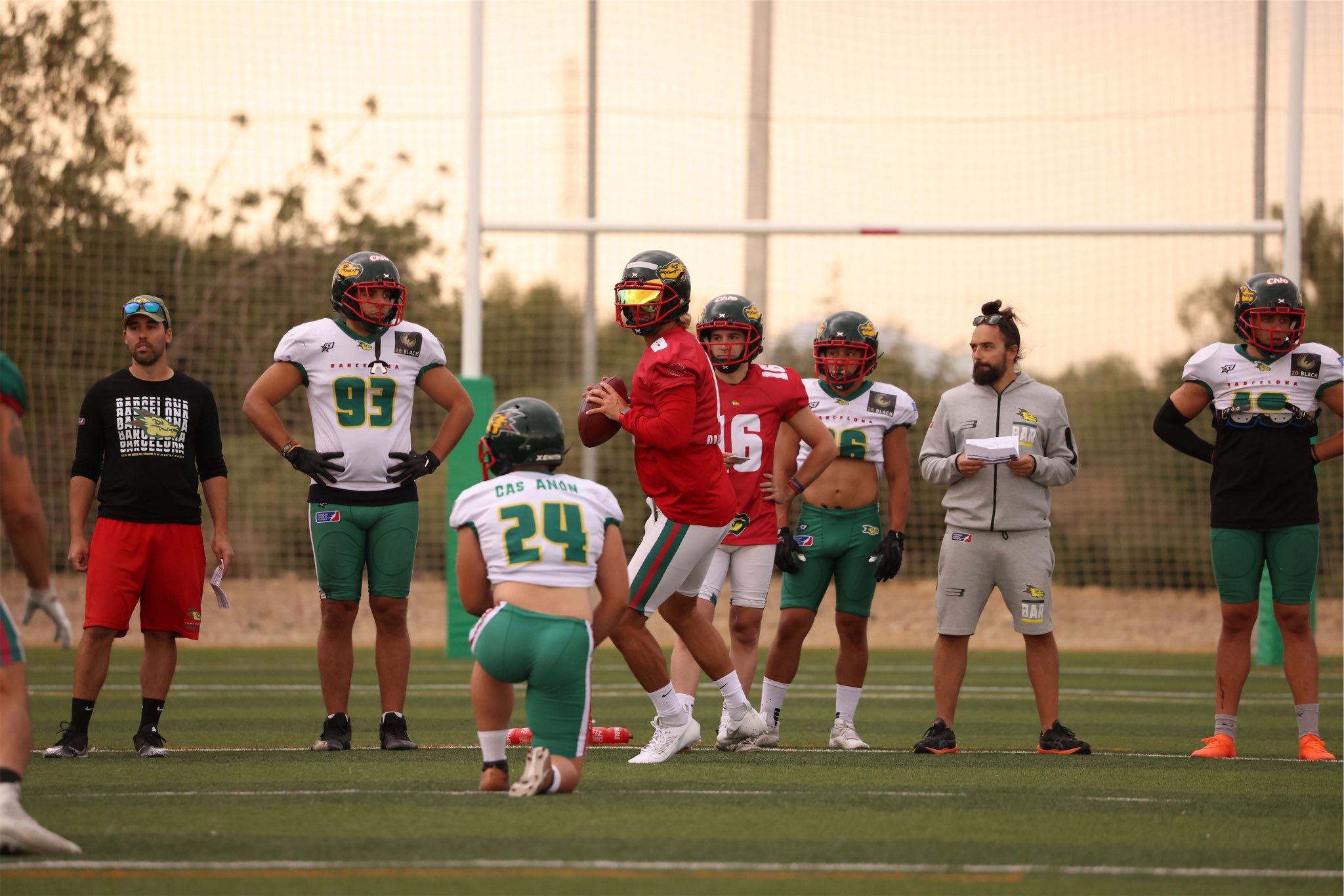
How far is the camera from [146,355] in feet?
24.3

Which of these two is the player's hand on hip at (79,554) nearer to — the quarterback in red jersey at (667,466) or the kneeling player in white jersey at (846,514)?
the quarterback in red jersey at (667,466)

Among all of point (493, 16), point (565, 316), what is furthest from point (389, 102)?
point (565, 316)

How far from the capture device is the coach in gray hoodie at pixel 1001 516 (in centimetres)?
762

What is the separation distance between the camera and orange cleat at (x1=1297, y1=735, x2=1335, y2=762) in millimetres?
7523

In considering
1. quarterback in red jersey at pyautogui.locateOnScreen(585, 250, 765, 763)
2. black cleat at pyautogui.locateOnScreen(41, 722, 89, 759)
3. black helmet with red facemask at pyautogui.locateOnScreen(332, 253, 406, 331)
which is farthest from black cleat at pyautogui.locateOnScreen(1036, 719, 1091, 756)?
black cleat at pyautogui.locateOnScreen(41, 722, 89, 759)

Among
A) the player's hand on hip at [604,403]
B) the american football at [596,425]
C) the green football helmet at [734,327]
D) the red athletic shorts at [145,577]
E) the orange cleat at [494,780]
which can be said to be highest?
the green football helmet at [734,327]

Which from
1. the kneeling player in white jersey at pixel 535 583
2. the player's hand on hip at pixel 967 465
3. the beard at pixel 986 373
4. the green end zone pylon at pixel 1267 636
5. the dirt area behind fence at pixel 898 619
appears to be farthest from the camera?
the dirt area behind fence at pixel 898 619

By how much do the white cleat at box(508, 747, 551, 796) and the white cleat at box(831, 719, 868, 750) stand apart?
2.45 meters

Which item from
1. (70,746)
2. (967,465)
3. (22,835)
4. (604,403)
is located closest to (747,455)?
(967,465)

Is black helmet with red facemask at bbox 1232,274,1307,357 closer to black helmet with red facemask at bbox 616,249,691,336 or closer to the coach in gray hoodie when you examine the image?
the coach in gray hoodie

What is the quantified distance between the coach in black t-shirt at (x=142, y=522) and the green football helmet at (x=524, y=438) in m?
2.18

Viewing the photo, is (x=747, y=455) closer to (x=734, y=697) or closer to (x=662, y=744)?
(x=734, y=697)

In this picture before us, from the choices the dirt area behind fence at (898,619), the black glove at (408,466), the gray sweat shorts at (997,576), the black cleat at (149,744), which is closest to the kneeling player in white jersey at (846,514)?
the gray sweat shorts at (997,576)

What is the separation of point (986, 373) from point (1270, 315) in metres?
1.44
